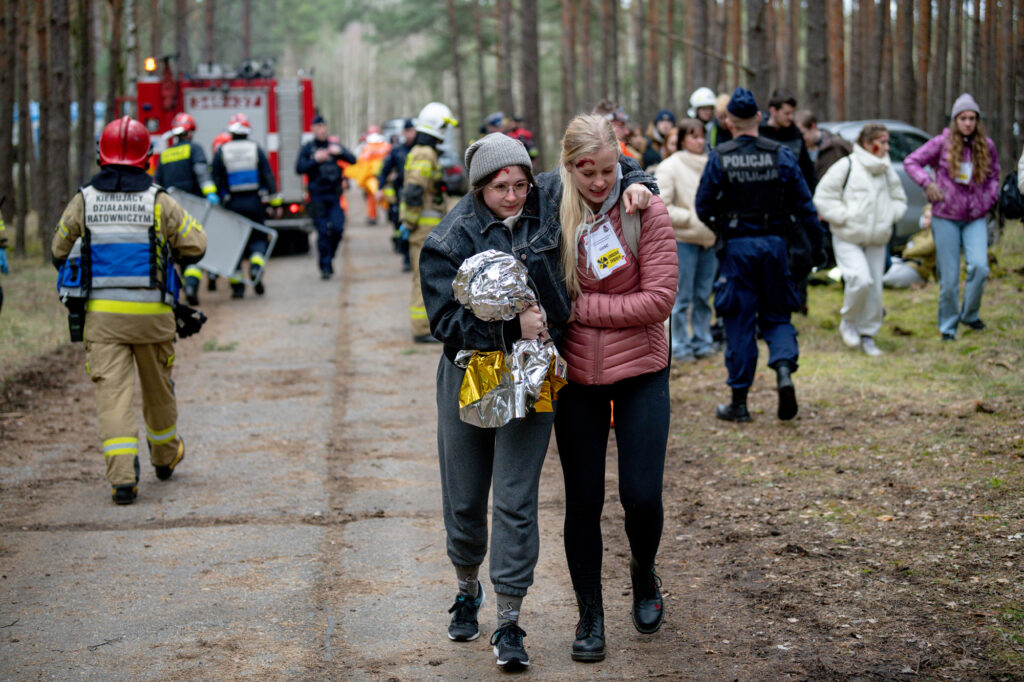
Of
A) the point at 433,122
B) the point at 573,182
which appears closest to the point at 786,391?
the point at 573,182

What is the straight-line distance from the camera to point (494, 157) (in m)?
4.11

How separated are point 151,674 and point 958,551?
349cm

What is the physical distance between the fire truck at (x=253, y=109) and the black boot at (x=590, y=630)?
16784mm

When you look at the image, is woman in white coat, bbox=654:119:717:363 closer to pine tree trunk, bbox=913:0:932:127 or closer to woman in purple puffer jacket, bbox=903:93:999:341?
woman in purple puffer jacket, bbox=903:93:999:341

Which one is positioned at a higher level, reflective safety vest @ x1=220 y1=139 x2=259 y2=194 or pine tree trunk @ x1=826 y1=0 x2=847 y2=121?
pine tree trunk @ x1=826 y1=0 x2=847 y2=121

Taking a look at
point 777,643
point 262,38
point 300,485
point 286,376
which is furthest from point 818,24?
point 262,38

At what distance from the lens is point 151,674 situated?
4305 mm

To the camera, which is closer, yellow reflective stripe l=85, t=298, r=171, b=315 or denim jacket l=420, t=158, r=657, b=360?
denim jacket l=420, t=158, r=657, b=360

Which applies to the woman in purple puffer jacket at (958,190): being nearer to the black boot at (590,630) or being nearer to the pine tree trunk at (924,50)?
the black boot at (590,630)

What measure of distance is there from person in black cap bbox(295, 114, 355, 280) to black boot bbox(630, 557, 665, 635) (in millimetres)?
12538

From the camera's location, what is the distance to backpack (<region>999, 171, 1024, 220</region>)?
781 centimetres

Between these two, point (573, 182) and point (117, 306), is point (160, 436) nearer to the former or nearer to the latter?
point (117, 306)

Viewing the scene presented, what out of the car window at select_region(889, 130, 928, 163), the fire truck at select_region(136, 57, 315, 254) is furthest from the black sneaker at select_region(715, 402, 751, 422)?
the fire truck at select_region(136, 57, 315, 254)

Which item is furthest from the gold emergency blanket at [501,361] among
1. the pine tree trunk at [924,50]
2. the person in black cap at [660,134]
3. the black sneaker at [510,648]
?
the pine tree trunk at [924,50]
